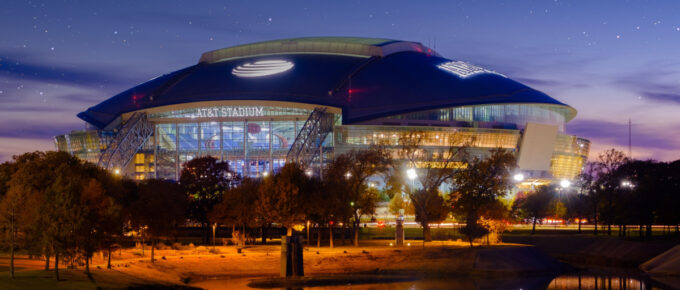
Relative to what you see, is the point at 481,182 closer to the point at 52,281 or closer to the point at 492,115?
the point at 52,281

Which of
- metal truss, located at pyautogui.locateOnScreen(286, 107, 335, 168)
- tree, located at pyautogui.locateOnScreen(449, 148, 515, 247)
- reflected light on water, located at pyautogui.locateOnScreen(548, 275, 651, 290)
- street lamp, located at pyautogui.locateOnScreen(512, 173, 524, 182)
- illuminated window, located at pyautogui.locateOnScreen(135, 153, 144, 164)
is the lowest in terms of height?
reflected light on water, located at pyautogui.locateOnScreen(548, 275, 651, 290)

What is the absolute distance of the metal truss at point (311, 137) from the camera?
4392 inches

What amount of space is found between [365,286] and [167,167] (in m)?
76.4

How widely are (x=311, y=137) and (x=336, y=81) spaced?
12370 mm

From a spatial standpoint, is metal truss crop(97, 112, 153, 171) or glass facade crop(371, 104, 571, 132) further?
metal truss crop(97, 112, 153, 171)

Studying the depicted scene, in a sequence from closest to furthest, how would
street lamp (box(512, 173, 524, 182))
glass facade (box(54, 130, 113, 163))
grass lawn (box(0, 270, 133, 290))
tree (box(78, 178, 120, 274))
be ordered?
grass lawn (box(0, 270, 133, 290)) → tree (box(78, 178, 120, 274)) → street lamp (box(512, 173, 524, 182)) → glass facade (box(54, 130, 113, 163))

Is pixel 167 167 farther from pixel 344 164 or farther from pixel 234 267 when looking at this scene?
pixel 234 267

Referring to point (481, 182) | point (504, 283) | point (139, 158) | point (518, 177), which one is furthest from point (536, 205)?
point (139, 158)

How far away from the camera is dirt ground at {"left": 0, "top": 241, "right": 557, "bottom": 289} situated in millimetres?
53312

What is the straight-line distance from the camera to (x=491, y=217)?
68.8 m

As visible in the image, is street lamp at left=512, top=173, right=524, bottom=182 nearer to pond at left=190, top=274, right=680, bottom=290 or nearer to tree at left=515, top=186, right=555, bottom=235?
tree at left=515, top=186, right=555, bottom=235

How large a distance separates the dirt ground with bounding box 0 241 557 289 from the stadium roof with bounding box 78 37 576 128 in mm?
52914

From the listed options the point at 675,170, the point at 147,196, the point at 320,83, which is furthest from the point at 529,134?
the point at 147,196

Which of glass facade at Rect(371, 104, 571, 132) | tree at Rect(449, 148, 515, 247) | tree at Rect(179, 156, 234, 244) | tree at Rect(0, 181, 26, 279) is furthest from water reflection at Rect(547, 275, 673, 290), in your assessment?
glass facade at Rect(371, 104, 571, 132)
